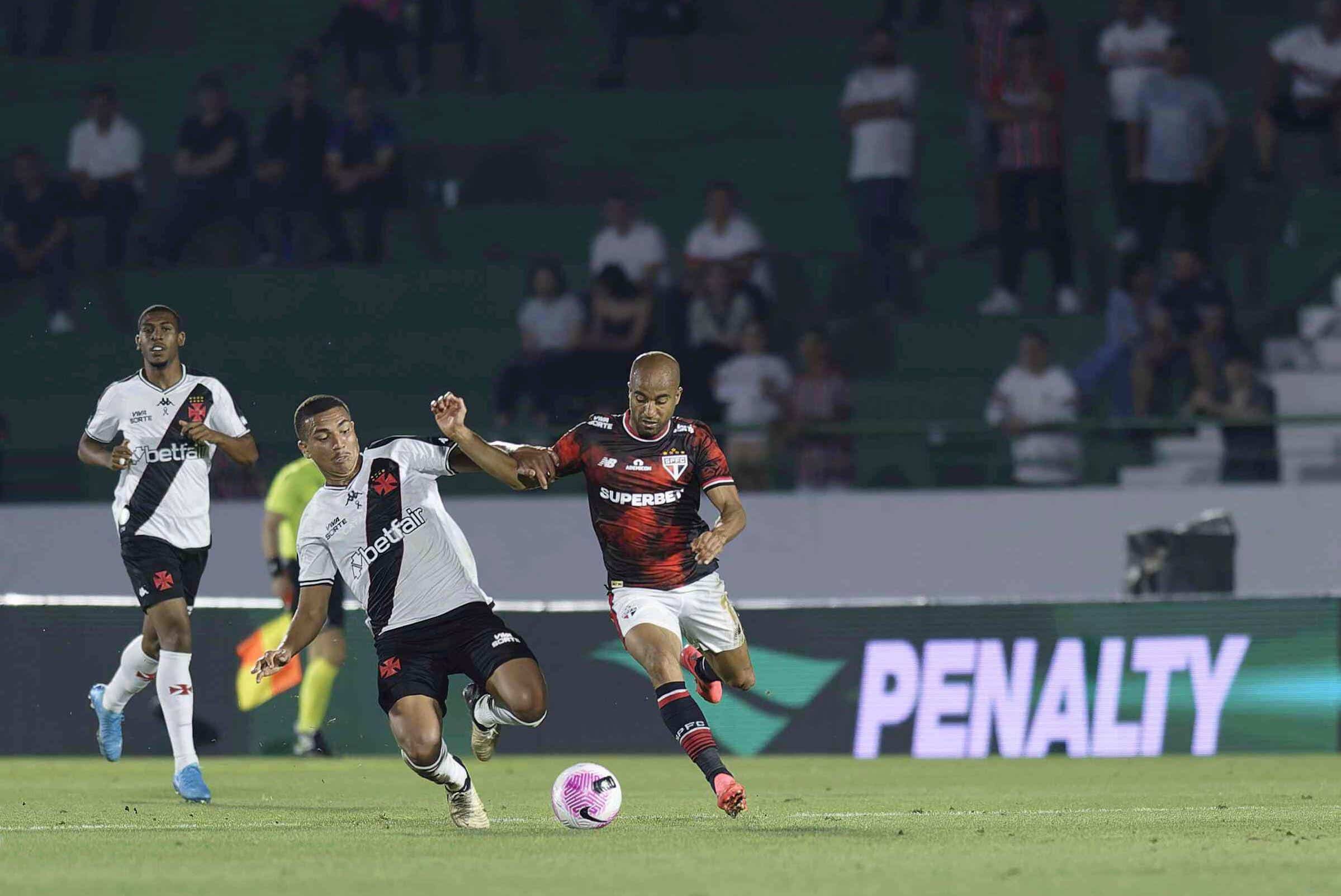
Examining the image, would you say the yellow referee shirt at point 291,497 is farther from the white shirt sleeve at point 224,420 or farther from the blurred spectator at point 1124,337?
the blurred spectator at point 1124,337

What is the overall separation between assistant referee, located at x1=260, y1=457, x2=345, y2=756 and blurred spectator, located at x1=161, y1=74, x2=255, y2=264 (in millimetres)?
6641

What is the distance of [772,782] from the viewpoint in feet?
35.3

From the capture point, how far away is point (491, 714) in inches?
336

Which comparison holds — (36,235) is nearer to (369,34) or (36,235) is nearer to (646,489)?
(369,34)

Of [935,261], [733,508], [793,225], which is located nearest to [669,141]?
[793,225]

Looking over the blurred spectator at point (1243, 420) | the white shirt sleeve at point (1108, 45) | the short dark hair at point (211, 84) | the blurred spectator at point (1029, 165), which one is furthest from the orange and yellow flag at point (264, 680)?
the white shirt sleeve at point (1108, 45)

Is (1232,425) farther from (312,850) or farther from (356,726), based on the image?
(312,850)

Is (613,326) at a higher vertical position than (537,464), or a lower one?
higher

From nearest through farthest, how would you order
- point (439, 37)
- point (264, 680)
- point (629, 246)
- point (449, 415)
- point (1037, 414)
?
point (449, 415), point (264, 680), point (1037, 414), point (629, 246), point (439, 37)

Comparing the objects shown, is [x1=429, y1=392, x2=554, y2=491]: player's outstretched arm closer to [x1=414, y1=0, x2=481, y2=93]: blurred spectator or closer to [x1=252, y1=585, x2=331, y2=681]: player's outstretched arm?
[x1=252, y1=585, x2=331, y2=681]: player's outstretched arm

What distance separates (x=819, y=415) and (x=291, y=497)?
4.99 meters

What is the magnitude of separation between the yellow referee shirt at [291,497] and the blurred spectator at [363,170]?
629cm

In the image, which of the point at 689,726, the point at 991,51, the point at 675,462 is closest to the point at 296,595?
the point at 675,462

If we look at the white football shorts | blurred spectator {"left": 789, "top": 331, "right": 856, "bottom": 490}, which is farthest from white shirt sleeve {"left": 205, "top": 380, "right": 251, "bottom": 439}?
blurred spectator {"left": 789, "top": 331, "right": 856, "bottom": 490}
